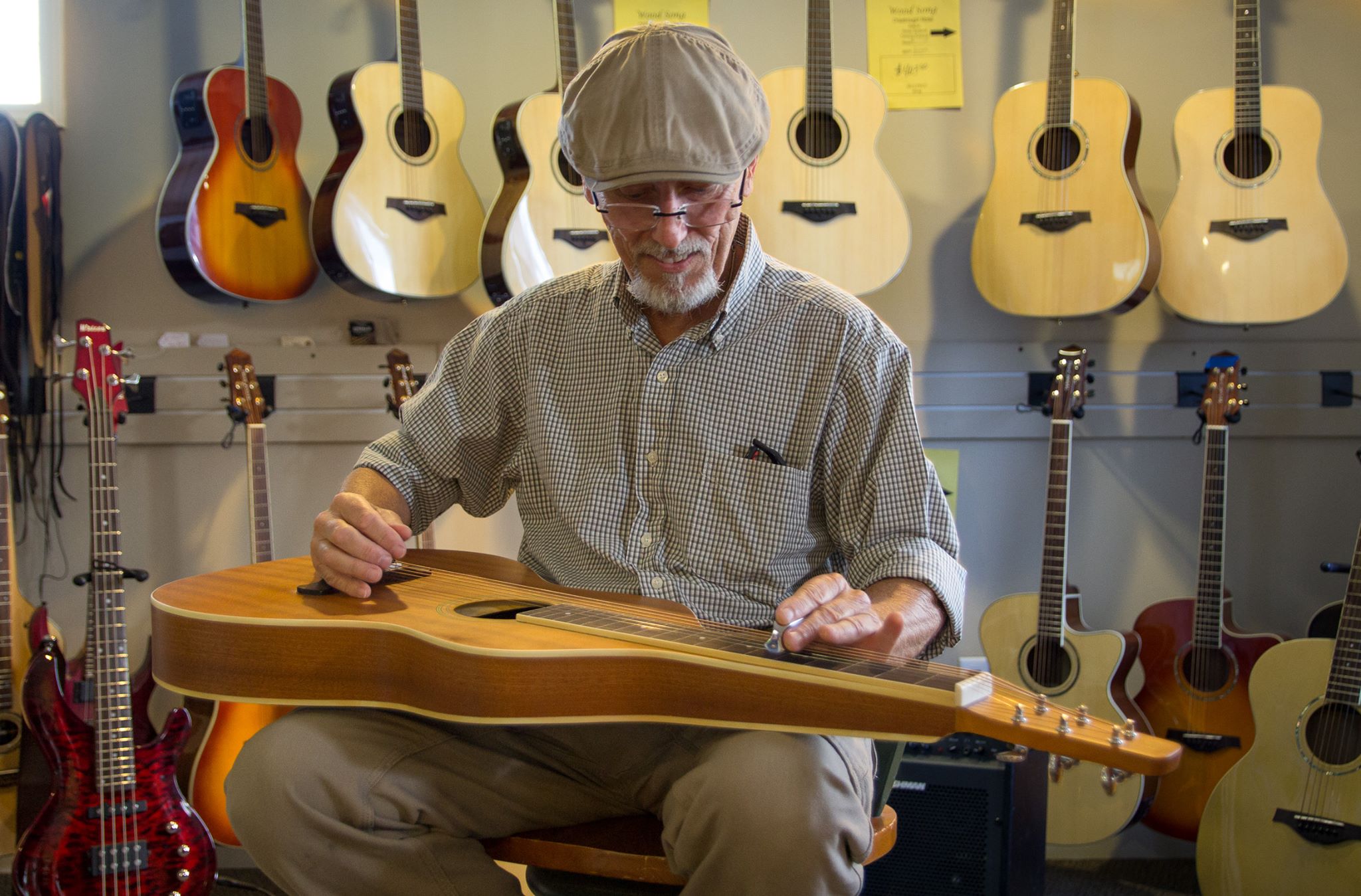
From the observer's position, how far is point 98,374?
1878mm

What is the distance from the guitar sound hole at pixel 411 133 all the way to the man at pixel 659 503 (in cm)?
76

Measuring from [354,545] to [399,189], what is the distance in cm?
111

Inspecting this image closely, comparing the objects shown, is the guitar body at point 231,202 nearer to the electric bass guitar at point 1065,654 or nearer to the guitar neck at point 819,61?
the guitar neck at point 819,61

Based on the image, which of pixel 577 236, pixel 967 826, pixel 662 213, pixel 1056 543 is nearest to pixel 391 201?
pixel 577 236

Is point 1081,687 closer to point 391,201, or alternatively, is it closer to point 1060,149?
point 1060,149

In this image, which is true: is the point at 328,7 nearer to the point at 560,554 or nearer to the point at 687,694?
the point at 560,554

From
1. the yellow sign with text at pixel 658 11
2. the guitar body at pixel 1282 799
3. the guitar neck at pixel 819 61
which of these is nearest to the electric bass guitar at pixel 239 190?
the yellow sign with text at pixel 658 11

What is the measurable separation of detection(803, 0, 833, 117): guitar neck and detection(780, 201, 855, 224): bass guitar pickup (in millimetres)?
195

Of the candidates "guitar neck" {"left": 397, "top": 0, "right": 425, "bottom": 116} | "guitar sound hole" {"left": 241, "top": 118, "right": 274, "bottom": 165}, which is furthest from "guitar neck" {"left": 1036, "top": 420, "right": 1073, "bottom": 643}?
"guitar sound hole" {"left": 241, "top": 118, "right": 274, "bottom": 165}

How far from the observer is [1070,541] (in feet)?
7.87

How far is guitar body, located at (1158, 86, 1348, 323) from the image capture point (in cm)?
Answer: 213

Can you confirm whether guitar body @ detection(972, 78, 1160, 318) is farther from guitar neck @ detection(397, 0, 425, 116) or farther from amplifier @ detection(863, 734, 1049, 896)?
guitar neck @ detection(397, 0, 425, 116)

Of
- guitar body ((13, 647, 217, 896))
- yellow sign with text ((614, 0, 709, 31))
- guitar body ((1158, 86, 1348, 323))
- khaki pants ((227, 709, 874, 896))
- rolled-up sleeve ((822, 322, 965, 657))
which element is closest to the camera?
khaki pants ((227, 709, 874, 896))


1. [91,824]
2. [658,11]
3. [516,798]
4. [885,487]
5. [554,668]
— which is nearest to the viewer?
[554,668]
